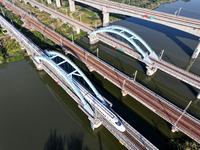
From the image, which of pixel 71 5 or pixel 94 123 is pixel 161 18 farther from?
pixel 71 5

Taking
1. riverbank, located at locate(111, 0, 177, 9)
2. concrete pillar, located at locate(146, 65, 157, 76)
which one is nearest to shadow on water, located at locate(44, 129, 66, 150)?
concrete pillar, located at locate(146, 65, 157, 76)

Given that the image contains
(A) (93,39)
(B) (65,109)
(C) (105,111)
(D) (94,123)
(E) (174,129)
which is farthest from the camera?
(A) (93,39)

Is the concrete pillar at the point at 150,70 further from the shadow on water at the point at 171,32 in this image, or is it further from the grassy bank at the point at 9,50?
the grassy bank at the point at 9,50

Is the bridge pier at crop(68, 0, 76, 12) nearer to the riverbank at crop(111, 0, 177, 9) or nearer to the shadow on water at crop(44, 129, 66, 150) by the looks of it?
the riverbank at crop(111, 0, 177, 9)

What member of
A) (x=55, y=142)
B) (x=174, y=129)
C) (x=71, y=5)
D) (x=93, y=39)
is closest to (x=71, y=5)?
(x=71, y=5)

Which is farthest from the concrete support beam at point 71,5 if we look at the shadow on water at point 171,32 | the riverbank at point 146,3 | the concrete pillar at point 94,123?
the concrete pillar at point 94,123

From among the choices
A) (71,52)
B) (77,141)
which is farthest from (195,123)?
(71,52)

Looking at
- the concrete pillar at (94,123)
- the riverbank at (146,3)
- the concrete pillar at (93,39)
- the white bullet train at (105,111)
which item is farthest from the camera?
the riverbank at (146,3)

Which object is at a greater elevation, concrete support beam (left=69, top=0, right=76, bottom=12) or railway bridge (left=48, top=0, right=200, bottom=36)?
railway bridge (left=48, top=0, right=200, bottom=36)
